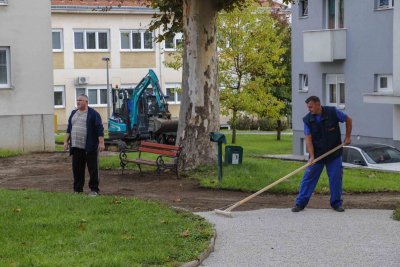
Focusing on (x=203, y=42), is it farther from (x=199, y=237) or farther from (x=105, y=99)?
(x=105, y=99)

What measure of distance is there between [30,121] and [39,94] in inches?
37.9

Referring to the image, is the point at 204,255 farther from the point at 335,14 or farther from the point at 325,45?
the point at 335,14

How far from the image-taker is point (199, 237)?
9.77m

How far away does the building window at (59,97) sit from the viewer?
53.7 metres

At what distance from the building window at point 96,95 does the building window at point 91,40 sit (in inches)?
102

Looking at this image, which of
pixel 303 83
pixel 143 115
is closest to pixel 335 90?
pixel 303 83

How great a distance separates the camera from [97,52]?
5412 cm

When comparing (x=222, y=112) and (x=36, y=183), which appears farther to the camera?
(x=222, y=112)

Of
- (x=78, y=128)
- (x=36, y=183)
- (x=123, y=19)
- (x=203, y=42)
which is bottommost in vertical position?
(x=36, y=183)

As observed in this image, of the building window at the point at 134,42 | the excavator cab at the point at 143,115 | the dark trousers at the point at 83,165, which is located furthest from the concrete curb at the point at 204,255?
the building window at the point at 134,42

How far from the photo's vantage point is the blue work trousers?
1191 centimetres

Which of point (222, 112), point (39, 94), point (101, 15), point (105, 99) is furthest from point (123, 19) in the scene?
point (39, 94)

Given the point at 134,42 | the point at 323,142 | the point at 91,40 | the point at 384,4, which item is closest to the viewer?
the point at 323,142

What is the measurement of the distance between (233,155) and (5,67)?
1342 centimetres
